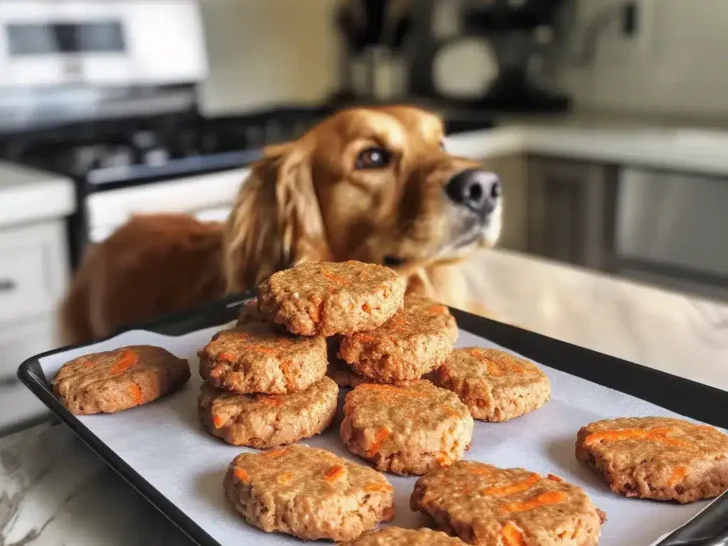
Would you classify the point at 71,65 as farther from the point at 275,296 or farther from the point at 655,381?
the point at 655,381

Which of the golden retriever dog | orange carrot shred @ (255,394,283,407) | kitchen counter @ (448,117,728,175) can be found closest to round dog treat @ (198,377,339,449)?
orange carrot shred @ (255,394,283,407)

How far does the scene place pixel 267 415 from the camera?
2.47 ft

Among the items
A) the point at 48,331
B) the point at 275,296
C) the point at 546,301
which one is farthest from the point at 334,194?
the point at 48,331

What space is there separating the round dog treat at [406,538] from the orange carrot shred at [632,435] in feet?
0.71

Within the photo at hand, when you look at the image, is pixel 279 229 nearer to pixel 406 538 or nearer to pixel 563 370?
pixel 563 370

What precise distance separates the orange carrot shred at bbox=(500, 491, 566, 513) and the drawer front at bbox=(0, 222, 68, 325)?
1692mm

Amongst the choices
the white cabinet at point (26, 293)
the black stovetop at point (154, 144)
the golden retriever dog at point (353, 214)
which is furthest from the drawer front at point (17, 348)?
the golden retriever dog at point (353, 214)

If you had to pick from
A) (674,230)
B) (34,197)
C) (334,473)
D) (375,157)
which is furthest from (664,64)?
(334,473)

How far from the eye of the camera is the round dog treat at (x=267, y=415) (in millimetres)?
748

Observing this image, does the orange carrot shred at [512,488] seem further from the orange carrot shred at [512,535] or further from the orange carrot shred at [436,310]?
the orange carrot shred at [436,310]

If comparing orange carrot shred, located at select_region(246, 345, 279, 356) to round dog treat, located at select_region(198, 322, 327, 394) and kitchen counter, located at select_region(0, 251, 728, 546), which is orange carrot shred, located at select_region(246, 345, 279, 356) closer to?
round dog treat, located at select_region(198, 322, 327, 394)

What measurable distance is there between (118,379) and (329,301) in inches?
9.5

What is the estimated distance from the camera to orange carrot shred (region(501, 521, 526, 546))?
573 mm

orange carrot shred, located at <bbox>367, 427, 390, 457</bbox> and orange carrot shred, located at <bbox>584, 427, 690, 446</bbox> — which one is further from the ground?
orange carrot shred, located at <bbox>367, 427, 390, 457</bbox>
